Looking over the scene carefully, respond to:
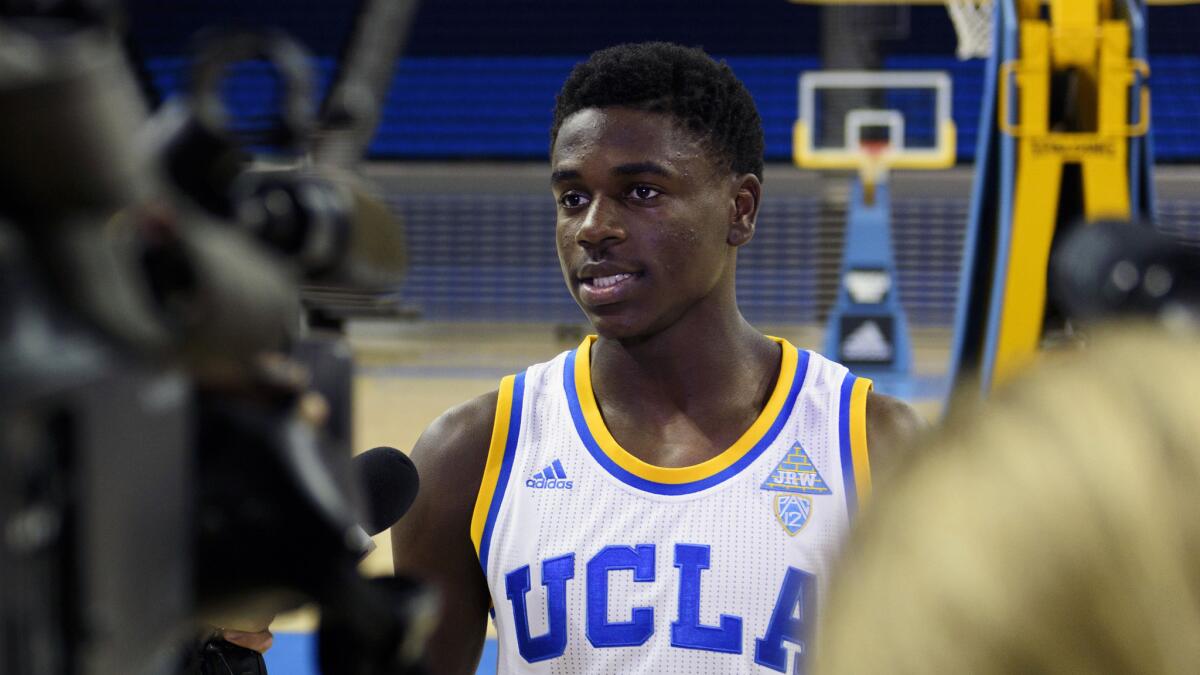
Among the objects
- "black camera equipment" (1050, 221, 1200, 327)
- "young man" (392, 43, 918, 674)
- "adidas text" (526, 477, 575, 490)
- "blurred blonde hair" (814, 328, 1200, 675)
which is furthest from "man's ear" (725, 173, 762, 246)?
"blurred blonde hair" (814, 328, 1200, 675)

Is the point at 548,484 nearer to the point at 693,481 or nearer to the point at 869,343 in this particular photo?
the point at 693,481

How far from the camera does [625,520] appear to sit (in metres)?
1.93

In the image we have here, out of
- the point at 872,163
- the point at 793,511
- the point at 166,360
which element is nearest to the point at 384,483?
the point at 166,360

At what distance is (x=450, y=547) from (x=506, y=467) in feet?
0.49

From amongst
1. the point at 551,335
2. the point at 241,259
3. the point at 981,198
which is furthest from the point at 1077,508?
the point at 551,335

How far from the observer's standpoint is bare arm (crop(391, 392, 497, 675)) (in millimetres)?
1984

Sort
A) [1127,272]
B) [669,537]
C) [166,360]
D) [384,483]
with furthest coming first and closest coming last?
[669,537] → [384,483] → [1127,272] → [166,360]

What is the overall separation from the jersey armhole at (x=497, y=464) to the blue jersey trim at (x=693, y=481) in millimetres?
88

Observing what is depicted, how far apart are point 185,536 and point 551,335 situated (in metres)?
12.1

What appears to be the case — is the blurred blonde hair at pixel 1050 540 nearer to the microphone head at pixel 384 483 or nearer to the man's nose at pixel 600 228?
the microphone head at pixel 384 483

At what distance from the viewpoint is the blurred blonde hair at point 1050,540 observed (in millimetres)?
444

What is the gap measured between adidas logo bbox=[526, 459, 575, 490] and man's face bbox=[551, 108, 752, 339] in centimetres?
23

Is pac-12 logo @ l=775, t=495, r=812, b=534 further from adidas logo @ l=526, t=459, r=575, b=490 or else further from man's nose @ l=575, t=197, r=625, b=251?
man's nose @ l=575, t=197, r=625, b=251

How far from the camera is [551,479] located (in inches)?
79.0
